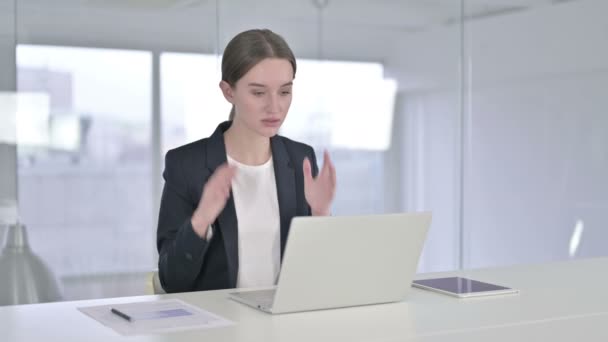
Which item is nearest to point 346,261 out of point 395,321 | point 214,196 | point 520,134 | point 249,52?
point 395,321

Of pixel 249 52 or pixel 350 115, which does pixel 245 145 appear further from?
pixel 350 115

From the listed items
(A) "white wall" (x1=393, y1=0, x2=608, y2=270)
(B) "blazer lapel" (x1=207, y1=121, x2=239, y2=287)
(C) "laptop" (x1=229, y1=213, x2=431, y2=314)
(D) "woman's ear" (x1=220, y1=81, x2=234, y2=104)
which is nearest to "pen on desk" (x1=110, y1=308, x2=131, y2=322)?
(C) "laptop" (x1=229, y1=213, x2=431, y2=314)

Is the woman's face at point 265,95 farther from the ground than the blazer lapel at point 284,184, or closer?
farther from the ground

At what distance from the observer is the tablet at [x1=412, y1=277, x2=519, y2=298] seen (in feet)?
8.05

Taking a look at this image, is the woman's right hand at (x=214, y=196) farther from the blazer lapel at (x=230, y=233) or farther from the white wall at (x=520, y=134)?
the white wall at (x=520, y=134)

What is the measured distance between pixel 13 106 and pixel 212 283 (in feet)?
5.83

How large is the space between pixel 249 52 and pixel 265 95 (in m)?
0.15

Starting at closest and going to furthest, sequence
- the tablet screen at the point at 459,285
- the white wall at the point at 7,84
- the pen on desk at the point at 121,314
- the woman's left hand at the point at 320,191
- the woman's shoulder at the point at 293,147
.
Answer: the pen on desk at the point at 121,314 → the tablet screen at the point at 459,285 → the woman's left hand at the point at 320,191 → the woman's shoulder at the point at 293,147 → the white wall at the point at 7,84

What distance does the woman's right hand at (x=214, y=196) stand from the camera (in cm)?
238

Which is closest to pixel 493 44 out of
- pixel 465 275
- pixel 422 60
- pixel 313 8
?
pixel 422 60

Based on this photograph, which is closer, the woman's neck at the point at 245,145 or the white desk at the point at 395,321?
the white desk at the point at 395,321

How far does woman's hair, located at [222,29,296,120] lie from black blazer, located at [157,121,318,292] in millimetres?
230

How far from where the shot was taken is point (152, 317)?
2.10 meters

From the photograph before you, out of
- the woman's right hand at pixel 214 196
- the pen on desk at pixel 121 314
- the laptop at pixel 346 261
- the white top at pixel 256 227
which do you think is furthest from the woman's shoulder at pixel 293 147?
the pen on desk at pixel 121 314
